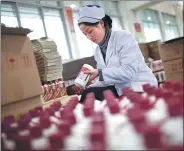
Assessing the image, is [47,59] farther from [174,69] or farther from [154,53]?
[154,53]

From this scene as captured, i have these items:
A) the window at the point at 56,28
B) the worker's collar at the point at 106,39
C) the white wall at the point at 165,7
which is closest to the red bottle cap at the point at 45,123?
the worker's collar at the point at 106,39

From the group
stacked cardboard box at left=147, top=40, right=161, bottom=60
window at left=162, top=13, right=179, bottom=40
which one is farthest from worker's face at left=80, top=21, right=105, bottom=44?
window at left=162, top=13, right=179, bottom=40

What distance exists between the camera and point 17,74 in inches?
38.3

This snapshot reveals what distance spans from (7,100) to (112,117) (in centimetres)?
48

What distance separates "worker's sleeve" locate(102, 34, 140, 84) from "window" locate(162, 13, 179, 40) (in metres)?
10.7

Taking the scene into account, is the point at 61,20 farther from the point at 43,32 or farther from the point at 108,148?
the point at 108,148

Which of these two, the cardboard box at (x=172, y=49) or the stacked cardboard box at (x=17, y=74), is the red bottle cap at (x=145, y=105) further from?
the cardboard box at (x=172, y=49)

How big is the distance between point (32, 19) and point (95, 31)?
4562 millimetres

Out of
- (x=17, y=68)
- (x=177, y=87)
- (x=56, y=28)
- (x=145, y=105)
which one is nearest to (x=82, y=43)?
(x=56, y=28)

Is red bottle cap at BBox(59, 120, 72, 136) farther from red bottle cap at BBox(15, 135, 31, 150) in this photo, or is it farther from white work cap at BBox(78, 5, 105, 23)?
white work cap at BBox(78, 5, 105, 23)

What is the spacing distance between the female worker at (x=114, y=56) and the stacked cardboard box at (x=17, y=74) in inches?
22.9

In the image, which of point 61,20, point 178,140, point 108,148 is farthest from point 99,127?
point 61,20

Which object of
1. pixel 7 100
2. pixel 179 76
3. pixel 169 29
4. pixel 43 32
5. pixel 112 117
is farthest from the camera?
pixel 169 29

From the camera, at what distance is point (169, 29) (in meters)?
12.3
